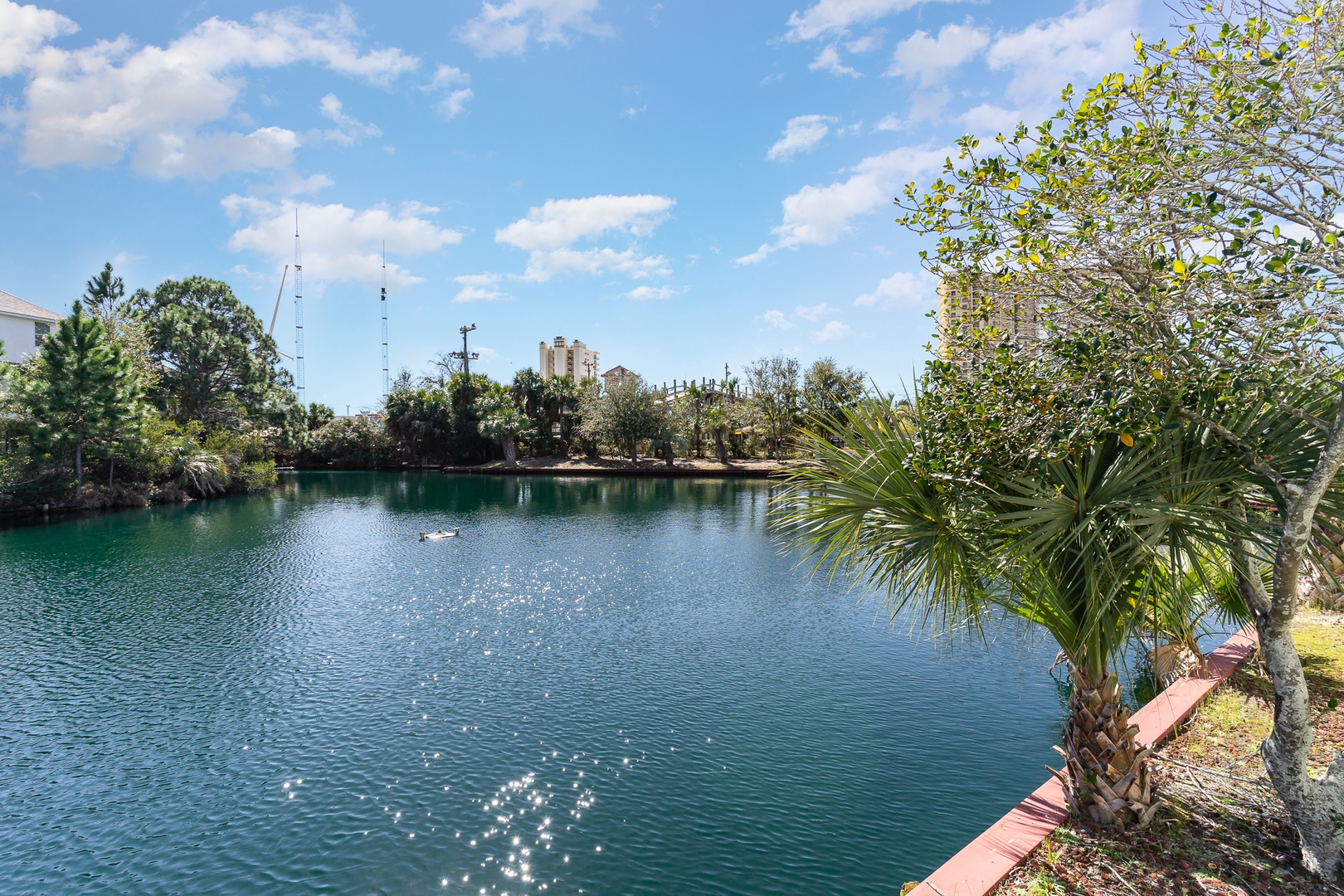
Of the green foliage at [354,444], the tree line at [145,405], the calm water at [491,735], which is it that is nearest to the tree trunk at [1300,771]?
the calm water at [491,735]

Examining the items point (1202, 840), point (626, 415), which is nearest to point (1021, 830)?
point (1202, 840)

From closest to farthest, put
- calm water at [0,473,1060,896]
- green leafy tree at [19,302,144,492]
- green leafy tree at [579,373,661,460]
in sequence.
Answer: calm water at [0,473,1060,896]
green leafy tree at [19,302,144,492]
green leafy tree at [579,373,661,460]

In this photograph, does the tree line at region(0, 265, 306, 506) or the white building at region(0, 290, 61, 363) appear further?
the white building at region(0, 290, 61, 363)

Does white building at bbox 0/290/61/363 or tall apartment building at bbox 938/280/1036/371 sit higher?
white building at bbox 0/290/61/363

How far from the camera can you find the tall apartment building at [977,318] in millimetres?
5641

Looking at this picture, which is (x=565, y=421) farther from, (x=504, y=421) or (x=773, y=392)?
(x=773, y=392)

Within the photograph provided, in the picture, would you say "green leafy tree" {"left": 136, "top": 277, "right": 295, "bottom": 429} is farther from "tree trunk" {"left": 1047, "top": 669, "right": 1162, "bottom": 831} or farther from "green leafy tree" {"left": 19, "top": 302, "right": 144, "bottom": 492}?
"tree trunk" {"left": 1047, "top": 669, "right": 1162, "bottom": 831}

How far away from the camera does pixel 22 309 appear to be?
38.9 meters

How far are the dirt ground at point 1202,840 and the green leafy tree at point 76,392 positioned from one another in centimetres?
3841

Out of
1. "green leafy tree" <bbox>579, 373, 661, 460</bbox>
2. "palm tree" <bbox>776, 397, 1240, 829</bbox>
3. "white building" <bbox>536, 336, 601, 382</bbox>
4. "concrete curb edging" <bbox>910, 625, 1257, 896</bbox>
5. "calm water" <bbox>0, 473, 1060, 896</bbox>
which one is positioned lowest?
"calm water" <bbox>0, 473, 1060, 896</bbox>

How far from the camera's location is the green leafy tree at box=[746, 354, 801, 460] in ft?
181

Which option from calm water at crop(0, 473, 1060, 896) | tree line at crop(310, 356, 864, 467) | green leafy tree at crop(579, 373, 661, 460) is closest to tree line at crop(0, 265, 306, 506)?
tree line at crop(310, 356, 864, 467)

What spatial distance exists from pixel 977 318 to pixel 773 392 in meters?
51.2

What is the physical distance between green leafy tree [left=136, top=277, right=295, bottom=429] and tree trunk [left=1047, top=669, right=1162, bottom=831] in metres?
51.8
